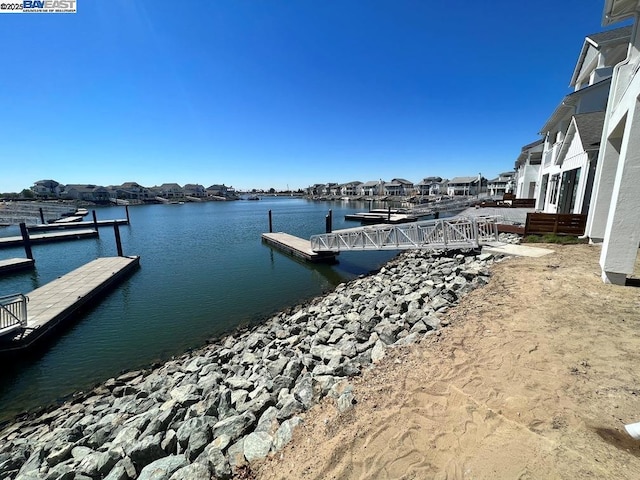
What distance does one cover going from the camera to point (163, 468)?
11.6ft

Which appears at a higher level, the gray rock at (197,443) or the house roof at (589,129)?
the house roof at (589,129)

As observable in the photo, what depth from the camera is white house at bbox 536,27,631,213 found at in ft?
41.9

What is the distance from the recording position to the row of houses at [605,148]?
20.0ft

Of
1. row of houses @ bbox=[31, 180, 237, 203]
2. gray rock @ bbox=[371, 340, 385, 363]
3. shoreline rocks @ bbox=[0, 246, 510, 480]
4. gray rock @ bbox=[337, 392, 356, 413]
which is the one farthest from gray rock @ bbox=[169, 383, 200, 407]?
row of houses @ bbox=[31, 180, 237, 203]

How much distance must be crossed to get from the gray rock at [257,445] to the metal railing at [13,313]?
948cm

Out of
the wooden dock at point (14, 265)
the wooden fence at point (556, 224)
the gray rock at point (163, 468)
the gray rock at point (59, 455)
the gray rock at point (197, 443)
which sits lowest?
the wooden dock at point (14, 265)

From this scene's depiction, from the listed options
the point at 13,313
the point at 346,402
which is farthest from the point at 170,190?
the point at 346,402

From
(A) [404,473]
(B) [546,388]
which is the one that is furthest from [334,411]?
(B) [546,388]

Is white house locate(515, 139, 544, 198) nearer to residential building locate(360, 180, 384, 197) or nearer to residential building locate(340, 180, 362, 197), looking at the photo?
residential building locate(360, 180, 384, 197)

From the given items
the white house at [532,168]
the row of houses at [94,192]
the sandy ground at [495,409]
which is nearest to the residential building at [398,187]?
the white house at [532,168]

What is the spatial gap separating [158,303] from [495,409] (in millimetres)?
13818

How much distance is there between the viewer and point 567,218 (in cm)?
1176

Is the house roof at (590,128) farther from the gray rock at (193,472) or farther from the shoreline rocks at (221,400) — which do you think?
the gray rock at (193,472)

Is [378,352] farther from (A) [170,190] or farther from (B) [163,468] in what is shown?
(A) [170,190]
